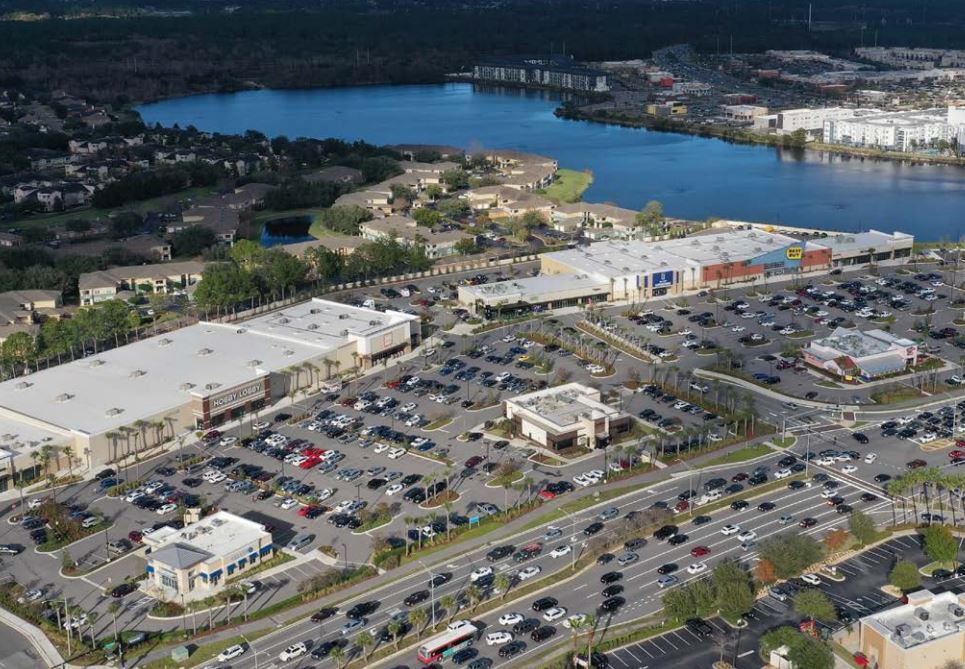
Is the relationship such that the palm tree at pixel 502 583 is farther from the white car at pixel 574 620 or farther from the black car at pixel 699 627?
the black car at pixel 699 627

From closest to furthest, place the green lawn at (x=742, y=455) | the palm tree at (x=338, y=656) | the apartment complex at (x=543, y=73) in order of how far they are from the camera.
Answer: the palm tree at (x=338, y=656)
the green lawn at (x=742, y=455)
the apartment complex at (x=543, y=73)

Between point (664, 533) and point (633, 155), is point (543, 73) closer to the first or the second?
point (633, 155)

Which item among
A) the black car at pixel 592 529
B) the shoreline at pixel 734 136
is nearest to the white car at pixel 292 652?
the black car at pixel 592 529

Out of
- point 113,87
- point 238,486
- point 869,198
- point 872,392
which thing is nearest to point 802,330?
→ point 872,392

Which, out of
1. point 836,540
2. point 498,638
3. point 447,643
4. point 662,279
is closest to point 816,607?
point 836,540

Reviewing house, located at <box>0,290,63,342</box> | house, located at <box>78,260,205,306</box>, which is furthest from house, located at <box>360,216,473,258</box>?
house, located at <box>0,290,63,342</box>

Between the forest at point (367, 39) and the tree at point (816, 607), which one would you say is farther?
the forest at point (367, 39)

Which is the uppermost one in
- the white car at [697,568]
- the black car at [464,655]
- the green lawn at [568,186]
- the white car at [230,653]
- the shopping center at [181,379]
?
the green lawn at [568,186]

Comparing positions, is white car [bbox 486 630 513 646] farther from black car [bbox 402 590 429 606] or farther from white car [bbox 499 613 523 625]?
A: black car [bbox 402 590 429 606]
